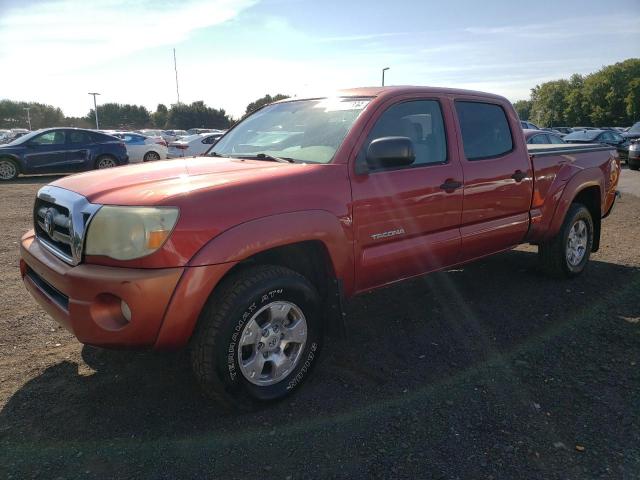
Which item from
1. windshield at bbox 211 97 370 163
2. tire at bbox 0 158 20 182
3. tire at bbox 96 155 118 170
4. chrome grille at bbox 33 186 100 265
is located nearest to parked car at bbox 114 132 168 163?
tire at bbox 96 155 118 170

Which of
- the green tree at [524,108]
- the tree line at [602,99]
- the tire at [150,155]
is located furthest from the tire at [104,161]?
the green tree at [524,108]

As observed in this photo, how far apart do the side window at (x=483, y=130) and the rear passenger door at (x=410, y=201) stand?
23 centimetres

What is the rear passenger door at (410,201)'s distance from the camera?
3193 mm

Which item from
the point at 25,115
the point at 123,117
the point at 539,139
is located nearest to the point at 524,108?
the point at 123,117

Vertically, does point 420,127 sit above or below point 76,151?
above

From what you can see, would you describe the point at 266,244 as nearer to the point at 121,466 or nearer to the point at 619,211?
the point at 121,466

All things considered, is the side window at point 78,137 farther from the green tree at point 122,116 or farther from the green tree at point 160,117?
the green tree at point 122,116

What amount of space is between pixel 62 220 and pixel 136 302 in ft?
2.69

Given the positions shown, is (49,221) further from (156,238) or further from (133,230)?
(156,238)

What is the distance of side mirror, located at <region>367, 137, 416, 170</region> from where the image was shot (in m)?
3.04

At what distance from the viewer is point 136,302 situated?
2359mm

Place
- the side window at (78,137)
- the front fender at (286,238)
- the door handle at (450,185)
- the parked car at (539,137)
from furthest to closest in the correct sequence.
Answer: the side window at (78,137) < the parked car at (539,137) < the door handle at (450,185) < the front fender at (286,238)

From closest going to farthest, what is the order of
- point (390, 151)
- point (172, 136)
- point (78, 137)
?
1. point (390, 151)
2. point (78, 137)
3. point (172, 136)

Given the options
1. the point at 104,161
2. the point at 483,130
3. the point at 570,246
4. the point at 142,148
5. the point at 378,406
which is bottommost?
the point at 378,406
